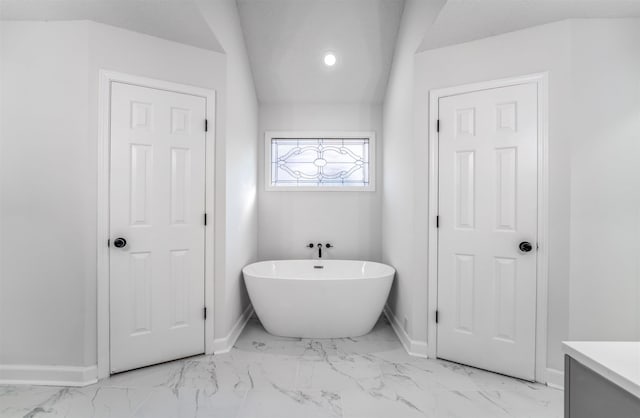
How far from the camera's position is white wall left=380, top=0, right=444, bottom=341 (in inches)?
97.0

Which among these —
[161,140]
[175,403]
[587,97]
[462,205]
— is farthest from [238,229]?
[587,97]

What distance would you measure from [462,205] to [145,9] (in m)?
2.42

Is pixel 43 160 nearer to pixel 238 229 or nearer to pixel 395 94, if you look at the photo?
pixel 238 229

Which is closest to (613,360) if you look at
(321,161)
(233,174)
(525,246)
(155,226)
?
(525,246)

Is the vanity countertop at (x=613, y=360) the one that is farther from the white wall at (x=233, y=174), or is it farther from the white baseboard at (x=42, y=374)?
the white baseboard at (x=42, y=374)

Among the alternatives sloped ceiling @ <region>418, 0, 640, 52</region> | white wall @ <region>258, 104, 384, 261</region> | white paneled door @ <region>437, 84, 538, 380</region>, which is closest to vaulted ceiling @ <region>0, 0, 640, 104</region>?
sloped ceiling @ <region>418, 0, 640, 52</region>

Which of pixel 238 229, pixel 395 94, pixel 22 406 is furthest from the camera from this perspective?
pixel 395 94

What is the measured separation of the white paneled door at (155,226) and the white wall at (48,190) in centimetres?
16

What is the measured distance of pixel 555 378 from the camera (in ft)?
6.66

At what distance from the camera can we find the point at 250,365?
2.29m

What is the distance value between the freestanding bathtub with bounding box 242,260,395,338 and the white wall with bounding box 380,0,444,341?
24 centimetres

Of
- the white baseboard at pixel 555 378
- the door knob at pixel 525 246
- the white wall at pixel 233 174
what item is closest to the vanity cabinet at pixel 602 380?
the door knob at pixel 525 246

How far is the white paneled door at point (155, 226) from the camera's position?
216 centimetres

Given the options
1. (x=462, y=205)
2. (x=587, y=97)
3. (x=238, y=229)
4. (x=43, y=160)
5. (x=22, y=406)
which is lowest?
(x=22, y=406)
